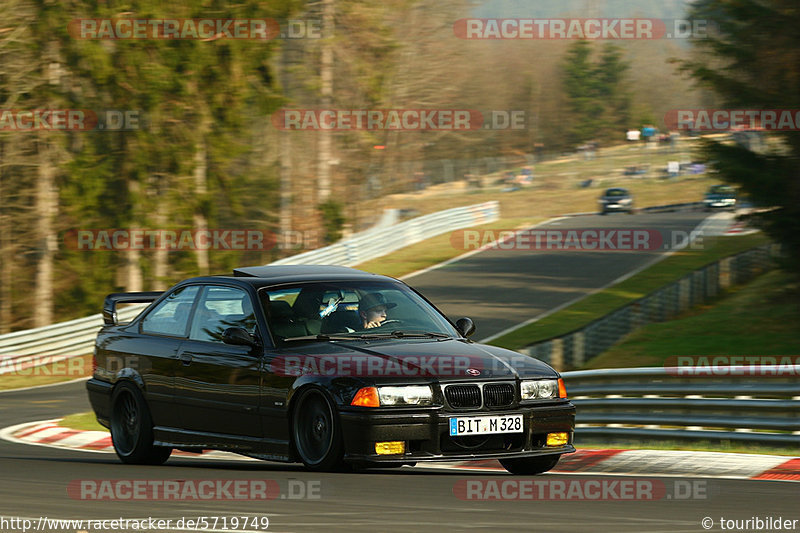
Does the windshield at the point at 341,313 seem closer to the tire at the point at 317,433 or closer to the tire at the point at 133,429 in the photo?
the tire at the point at 317,433

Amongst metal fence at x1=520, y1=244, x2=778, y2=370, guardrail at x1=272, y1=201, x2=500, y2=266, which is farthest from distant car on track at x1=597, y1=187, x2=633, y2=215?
metal fence at x1=520, y1=244, x2=778, y2=370

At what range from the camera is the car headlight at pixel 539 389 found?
8.39m

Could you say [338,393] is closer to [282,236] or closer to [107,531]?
[107,531]

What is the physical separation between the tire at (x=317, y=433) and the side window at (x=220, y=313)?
38.9 inches

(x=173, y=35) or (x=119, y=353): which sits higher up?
(x=173, y=35)

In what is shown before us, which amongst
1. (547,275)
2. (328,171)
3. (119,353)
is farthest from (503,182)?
(119,353)

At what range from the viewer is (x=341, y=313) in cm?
907

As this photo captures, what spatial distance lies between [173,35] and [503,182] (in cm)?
5226

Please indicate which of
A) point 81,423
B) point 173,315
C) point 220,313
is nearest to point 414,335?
point 220,313

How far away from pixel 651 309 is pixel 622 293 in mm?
6921

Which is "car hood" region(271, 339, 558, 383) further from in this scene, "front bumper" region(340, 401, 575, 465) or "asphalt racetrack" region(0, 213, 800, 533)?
"asphalt racetrack" region(0, 213, 800, 533)

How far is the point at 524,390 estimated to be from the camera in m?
8.39

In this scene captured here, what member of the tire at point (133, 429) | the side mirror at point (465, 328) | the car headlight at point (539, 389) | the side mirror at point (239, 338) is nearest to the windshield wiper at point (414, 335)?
the side mirror at point (465, 328)

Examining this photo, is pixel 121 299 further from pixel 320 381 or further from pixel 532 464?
pixel 532 464
